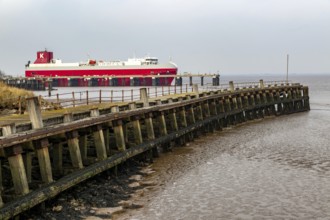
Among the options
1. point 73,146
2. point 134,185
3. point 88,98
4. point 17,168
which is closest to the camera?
point 17,168

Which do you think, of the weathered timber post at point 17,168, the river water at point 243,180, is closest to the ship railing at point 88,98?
the river water at point 243,180

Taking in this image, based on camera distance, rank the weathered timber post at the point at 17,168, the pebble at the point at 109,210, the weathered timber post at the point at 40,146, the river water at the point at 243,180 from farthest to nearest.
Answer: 1. the river water at the point at 243,180
2. the pebble at the point at 109,210
3. the weathered timber post at the point at 40,146
4. the weathered timber post at the point at 17,168

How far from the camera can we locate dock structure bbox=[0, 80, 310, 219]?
37.4 feet

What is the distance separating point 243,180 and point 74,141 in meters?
7.10

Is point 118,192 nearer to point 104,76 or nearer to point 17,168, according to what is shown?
point 17,168

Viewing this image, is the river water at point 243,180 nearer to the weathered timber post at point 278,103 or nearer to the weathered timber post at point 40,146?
the weathered timber post at point 40,146

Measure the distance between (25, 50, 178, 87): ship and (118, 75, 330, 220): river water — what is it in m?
77.9

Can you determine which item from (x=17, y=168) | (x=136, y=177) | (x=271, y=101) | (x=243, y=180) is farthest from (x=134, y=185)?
(x=271, y=101)

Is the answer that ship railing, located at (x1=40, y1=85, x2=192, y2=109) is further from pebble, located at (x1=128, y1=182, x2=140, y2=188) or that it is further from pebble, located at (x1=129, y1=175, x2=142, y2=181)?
pebble, located at (x1=128, y1=182, x2=140, y2=188)

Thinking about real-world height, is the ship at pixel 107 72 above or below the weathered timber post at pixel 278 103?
above

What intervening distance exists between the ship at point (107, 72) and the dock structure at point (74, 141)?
7371 centimetres

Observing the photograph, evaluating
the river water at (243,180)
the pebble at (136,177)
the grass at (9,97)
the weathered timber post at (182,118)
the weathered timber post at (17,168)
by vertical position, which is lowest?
the river water at (243,180)

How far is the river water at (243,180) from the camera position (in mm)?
13586

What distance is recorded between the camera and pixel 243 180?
→ 17.4 meters
